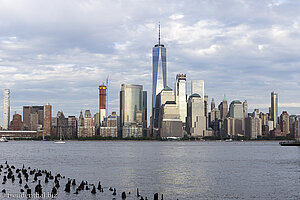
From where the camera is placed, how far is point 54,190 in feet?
219

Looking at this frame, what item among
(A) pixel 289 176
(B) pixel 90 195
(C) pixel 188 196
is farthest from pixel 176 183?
(A) pixel 289 176

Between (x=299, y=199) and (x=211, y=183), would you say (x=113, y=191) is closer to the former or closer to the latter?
(x=211, y=183)

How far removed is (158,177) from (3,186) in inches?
1365

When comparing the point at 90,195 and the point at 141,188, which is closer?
the point at 90,195

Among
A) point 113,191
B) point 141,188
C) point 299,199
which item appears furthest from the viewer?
point 141,188

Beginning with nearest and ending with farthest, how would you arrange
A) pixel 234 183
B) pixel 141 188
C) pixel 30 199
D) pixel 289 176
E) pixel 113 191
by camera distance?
pixel 30 199
pixel 113 191
pixel 141 188
pixel 234 183
pixel 289 176

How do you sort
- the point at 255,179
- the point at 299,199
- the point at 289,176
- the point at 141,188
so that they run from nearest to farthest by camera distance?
1. the point at 299,199
2. the point at 141,188
3. the point at 255,179
4. the point at 289,176

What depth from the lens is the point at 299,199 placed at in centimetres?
6556

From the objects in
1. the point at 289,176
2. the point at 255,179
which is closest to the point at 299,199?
the point at 255,179

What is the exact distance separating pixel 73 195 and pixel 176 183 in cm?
2571

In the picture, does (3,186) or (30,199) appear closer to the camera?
(30,199)

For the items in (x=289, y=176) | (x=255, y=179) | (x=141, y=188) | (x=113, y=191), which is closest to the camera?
(x=113, y=191)

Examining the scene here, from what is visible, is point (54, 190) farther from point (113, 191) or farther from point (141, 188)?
point (141, 188)

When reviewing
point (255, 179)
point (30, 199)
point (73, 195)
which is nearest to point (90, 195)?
point (73, 195)
